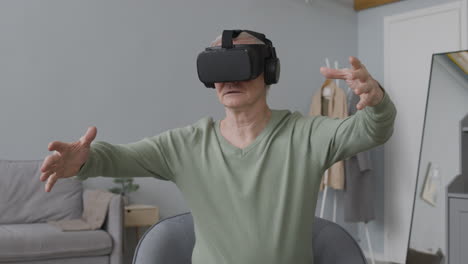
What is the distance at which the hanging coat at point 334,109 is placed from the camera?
5.29 metres

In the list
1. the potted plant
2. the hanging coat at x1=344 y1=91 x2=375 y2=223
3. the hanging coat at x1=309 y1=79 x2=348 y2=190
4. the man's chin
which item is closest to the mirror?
the hanging coat at x1=309 y1=79 x2=348 y2=190

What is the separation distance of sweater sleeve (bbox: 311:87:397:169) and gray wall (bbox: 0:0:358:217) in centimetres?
316

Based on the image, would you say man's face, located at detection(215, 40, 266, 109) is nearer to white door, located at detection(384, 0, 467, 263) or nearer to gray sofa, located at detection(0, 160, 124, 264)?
gray sofa, located at detection(0, 160, 124, 264)

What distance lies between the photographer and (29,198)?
416 cm

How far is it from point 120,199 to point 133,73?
121 cm

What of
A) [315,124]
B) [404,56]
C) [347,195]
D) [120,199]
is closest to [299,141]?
[315,124]

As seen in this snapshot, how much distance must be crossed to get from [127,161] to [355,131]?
590mm

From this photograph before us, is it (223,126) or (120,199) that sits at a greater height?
(223,126)

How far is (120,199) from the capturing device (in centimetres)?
396

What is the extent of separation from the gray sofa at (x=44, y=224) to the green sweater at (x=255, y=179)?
220 centimetres

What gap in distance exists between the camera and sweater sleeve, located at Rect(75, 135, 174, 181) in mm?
1549

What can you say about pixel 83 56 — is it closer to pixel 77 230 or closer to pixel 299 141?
pixel 77 230

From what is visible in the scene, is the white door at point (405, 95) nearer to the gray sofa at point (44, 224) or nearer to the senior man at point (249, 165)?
the gray sofa at point (44, 224)

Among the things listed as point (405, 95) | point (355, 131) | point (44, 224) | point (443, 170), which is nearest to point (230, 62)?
point (355, 131)
